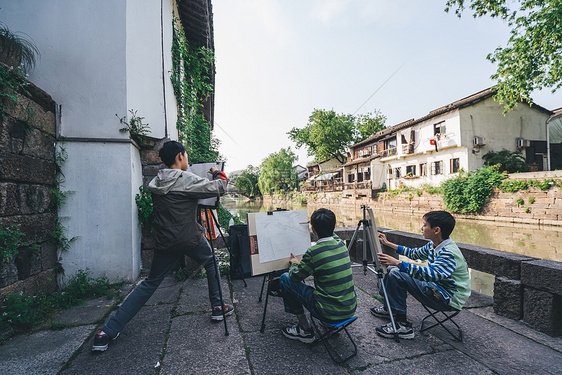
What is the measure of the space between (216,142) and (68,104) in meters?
5.21

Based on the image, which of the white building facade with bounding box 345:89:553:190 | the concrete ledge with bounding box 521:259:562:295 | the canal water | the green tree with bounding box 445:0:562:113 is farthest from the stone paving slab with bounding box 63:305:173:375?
the white building facade with bounding box 345:89:553:190

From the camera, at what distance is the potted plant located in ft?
9.55

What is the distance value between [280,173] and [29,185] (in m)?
38.5

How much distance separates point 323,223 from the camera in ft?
6.82

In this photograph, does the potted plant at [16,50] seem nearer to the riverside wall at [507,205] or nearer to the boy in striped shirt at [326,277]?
the boy in striped shirt at [326,277]

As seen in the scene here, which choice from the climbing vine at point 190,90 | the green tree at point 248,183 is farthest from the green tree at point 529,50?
the green tree at point 248,183

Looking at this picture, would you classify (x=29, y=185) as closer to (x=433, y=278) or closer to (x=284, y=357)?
(x=284, y=357)

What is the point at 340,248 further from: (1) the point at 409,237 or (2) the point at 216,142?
(2) the point at 216,142

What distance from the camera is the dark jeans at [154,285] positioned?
7.27ft

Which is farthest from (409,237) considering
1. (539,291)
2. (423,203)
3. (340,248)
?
(423,203)

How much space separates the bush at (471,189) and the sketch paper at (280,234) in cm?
1648

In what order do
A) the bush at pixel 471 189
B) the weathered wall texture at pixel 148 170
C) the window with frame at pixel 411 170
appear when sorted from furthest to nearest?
the window with frame at pixel 411 170
the bush at pixel 471 189
the weathered wall texture at pixel 148 170

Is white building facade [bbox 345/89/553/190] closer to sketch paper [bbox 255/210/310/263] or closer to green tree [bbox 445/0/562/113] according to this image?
green tree [bbox 445/0/562/113]

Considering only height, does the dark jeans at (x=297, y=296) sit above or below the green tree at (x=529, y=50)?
below
